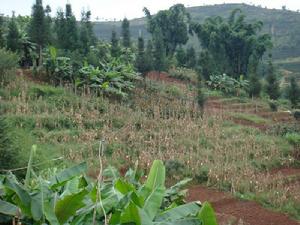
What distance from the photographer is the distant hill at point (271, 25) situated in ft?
172

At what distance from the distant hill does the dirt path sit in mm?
43634

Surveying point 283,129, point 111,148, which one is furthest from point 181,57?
point 111,148

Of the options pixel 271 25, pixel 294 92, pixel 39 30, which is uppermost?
pixel 39 30

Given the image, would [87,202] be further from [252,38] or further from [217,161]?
[252,38]

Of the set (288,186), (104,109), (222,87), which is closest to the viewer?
(288,186)

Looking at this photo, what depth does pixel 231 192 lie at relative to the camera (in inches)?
324

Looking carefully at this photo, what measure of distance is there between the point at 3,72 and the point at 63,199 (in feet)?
38.2

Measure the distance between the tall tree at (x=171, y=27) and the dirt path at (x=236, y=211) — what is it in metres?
24.9

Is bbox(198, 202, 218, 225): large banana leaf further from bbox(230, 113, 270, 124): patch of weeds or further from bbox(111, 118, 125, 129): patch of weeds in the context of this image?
bbox(230, 113, 270, 124): patch of weeds

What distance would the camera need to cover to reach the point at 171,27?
3262 cm

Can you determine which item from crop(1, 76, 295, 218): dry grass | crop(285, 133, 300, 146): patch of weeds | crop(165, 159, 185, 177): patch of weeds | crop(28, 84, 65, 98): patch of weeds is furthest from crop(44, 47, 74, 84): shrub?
crop(165, 159, 185, 177): patch of weeds

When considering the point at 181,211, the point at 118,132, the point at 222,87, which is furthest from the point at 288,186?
the point at 222,87

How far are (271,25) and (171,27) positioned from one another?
3212cm

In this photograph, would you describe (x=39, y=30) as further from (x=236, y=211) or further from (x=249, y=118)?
(x=236, y=211)
